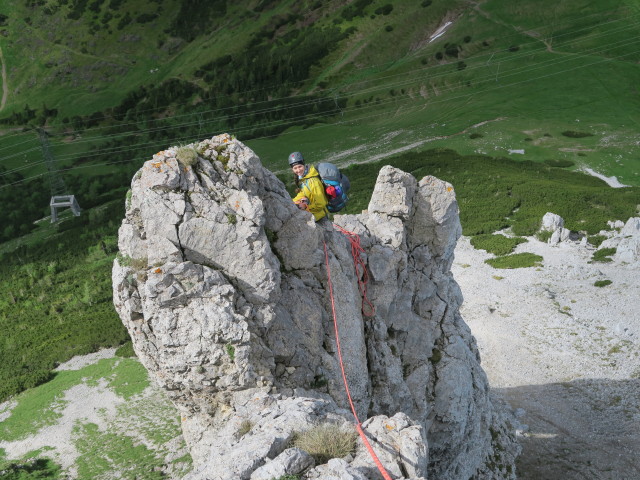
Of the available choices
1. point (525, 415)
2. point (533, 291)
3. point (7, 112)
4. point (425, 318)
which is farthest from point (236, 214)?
point (7, 112)

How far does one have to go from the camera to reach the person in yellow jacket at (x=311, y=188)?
17.7 metres

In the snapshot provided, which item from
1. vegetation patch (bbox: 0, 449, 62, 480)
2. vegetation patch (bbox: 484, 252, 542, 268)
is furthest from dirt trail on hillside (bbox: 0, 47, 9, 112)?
vegetation patch (bbox: 0, 449, 62, 480)

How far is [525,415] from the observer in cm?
3366

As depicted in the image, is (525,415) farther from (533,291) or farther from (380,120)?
(380,120)

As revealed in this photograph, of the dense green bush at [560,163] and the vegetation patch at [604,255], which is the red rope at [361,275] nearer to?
the vegetation patch at [604,255]

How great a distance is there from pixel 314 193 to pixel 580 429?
80.2 ft

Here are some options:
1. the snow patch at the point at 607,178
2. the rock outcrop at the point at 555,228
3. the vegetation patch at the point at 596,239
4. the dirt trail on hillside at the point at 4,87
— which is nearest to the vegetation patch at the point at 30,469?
the rock outcrop at the point at 555,228

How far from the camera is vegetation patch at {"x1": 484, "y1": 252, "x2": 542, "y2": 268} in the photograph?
4781cm

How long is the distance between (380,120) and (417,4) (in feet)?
127

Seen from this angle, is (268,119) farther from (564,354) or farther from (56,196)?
(564,354)

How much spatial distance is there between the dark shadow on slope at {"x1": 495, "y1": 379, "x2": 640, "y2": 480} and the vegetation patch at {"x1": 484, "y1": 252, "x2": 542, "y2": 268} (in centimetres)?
1375

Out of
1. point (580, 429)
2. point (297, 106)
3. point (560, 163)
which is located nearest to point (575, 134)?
point (560, 163)

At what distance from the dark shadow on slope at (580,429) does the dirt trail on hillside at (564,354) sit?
0.17ft

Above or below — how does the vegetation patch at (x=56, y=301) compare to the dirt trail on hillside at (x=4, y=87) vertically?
below
